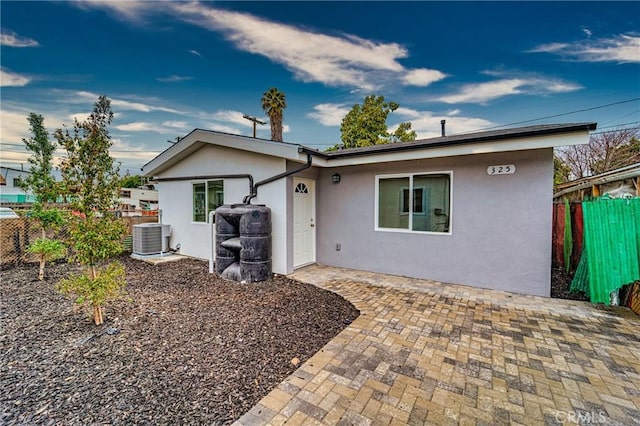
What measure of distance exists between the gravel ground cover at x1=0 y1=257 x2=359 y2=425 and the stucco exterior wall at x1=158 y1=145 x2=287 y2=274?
5.16ft

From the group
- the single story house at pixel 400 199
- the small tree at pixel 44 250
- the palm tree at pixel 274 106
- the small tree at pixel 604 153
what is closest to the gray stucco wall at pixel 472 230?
the single story house at pixel 400 199

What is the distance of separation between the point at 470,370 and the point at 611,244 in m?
3.52

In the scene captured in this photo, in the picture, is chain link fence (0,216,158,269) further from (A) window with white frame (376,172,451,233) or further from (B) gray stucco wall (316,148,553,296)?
(A) window with white frame (376,172,451,233)

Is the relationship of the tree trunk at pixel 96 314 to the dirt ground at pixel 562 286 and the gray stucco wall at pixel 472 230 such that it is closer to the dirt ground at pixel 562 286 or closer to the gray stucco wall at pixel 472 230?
the gray stucco wall at pixel 472 230

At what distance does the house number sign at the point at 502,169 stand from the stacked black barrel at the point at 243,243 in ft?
14.6

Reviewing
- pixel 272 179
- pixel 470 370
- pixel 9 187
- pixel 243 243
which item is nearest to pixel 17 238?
pixel 243 243

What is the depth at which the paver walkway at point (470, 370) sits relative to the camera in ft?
6.52

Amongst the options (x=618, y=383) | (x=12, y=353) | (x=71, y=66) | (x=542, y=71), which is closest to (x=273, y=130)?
(x=71, y=66)

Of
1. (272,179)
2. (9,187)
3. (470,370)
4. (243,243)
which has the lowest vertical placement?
(470,370)

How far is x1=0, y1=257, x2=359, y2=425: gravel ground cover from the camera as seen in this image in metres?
2.01

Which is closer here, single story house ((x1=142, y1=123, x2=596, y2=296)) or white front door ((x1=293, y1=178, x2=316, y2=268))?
single story house ((x1=142, y1=123, x2=596, y2=296))

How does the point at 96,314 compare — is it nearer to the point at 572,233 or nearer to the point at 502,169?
the point at 502,169

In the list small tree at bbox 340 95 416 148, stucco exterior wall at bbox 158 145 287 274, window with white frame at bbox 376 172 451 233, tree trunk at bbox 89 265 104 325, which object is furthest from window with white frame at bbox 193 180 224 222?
small tree at bbox 340 95 416 148

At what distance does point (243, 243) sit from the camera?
17.8ft
